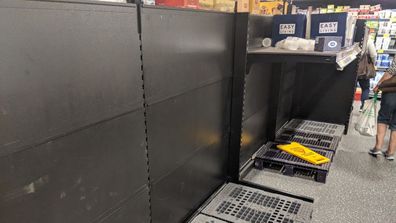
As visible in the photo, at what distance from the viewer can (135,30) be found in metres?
1.25

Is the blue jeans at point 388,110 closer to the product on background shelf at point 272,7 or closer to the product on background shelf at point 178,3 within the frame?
the product on background shelf at point 272,7

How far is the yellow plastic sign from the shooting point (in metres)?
2.79

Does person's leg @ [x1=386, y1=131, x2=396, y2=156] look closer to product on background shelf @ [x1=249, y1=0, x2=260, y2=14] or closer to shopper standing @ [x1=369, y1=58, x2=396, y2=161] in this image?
shopper standing @ [x1=369, y1=58, x2=396, y2=161]

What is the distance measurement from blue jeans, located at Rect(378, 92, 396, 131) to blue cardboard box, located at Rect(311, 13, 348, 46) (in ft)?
3.06

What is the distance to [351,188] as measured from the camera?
2559 millimetres

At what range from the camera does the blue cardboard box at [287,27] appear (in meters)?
2.67

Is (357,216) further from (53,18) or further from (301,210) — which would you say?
(53,18)

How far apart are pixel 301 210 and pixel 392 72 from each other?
72.5 inches

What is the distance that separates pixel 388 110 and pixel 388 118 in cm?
10

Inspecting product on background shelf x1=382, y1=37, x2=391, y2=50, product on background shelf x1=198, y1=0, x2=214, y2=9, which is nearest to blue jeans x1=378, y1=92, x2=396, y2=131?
product on background shelf x1=198, y1=0, x2=214, y2=9

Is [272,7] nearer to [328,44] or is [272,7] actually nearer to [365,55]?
[328,44]

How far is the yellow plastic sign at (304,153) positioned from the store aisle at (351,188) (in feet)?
0.58

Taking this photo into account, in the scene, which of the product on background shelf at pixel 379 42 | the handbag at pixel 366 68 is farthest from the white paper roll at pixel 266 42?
the product on background shelf at pixel 379 42

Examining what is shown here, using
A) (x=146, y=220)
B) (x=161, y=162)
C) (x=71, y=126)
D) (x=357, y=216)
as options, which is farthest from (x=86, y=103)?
(x=357, y=216)
